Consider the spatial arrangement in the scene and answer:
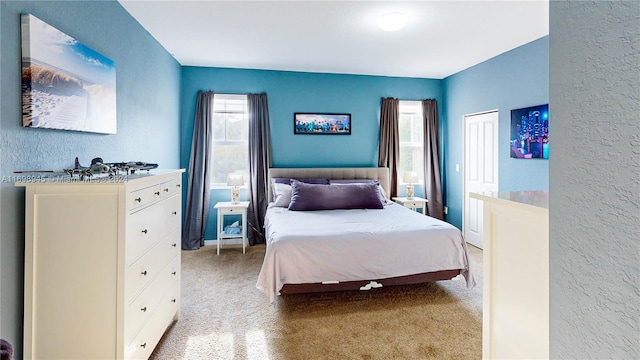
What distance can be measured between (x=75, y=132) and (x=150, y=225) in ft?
2.75

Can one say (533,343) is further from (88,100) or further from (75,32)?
(75,32)

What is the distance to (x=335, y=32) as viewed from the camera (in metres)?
3.30

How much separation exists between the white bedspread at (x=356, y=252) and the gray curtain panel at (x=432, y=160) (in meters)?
2.29

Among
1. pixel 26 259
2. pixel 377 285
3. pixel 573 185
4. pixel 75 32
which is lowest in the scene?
pixel 377 285

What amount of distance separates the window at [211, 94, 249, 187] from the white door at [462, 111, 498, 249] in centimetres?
334

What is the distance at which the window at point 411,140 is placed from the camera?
17.4ft

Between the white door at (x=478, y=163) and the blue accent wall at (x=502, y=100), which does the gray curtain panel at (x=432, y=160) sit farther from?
the white door at (x=478, y=163)

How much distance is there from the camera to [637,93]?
570 mm

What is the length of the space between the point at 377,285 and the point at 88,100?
259cm

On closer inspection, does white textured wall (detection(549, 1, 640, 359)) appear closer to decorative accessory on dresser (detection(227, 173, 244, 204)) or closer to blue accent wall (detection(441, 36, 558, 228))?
blue accent wall (detection(441, 36, 558, 228))

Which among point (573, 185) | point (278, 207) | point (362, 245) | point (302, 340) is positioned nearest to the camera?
point (573, 185)

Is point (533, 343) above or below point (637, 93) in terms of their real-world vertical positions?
below

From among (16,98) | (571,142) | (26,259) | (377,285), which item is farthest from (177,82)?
(571,142)

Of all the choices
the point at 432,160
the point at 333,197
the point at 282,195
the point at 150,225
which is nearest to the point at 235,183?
the point at 282,195
